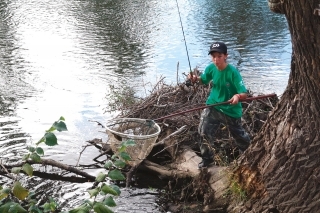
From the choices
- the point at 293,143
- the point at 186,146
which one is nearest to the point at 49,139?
the point at 293,143

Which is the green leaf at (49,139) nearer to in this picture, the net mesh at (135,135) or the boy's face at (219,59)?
the net mesh at (135,135)

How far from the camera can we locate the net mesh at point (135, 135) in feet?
17.0

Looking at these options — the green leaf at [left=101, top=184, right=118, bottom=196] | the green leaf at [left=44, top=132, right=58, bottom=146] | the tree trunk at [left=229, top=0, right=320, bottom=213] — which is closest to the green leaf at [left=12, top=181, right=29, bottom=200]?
the green leaf at [left=44, top=132, right=58, bottom=146]

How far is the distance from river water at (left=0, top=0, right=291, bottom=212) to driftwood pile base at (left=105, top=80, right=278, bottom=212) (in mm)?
313

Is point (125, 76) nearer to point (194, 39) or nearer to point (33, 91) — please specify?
point (33, 91)

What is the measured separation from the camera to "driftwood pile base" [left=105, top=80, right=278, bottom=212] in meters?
4.82

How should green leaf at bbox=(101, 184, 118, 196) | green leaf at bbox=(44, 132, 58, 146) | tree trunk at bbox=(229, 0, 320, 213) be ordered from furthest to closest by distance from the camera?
tree trunk at bbox=(229, 0, 320, 213) < green leaf at bbox=(44, 132, 58, 146) < green leaf at bbox=(101, 184, 118, 196)

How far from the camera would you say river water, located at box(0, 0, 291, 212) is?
6.93m

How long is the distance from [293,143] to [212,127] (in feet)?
4.18

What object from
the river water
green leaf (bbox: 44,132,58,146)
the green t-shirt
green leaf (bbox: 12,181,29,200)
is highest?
green leaf (bbox: 44,132,58,146)

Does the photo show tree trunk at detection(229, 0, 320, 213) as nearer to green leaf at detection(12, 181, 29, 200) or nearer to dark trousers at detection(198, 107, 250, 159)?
dark trousers at detection(198, 107, 250, 159)

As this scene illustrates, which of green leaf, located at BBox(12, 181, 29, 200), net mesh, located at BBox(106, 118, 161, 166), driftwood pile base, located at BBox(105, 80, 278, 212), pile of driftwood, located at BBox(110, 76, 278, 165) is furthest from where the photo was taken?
pile of driftwood, located at BBox(110, 76, 278, 165)

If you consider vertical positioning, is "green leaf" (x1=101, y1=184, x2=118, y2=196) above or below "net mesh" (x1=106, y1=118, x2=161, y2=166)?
above

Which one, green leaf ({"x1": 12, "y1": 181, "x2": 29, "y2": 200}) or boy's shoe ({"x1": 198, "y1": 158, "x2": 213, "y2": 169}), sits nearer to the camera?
green leaf ({"x1": 12, "y1": 181, "x2": 29, "y2": 200})
